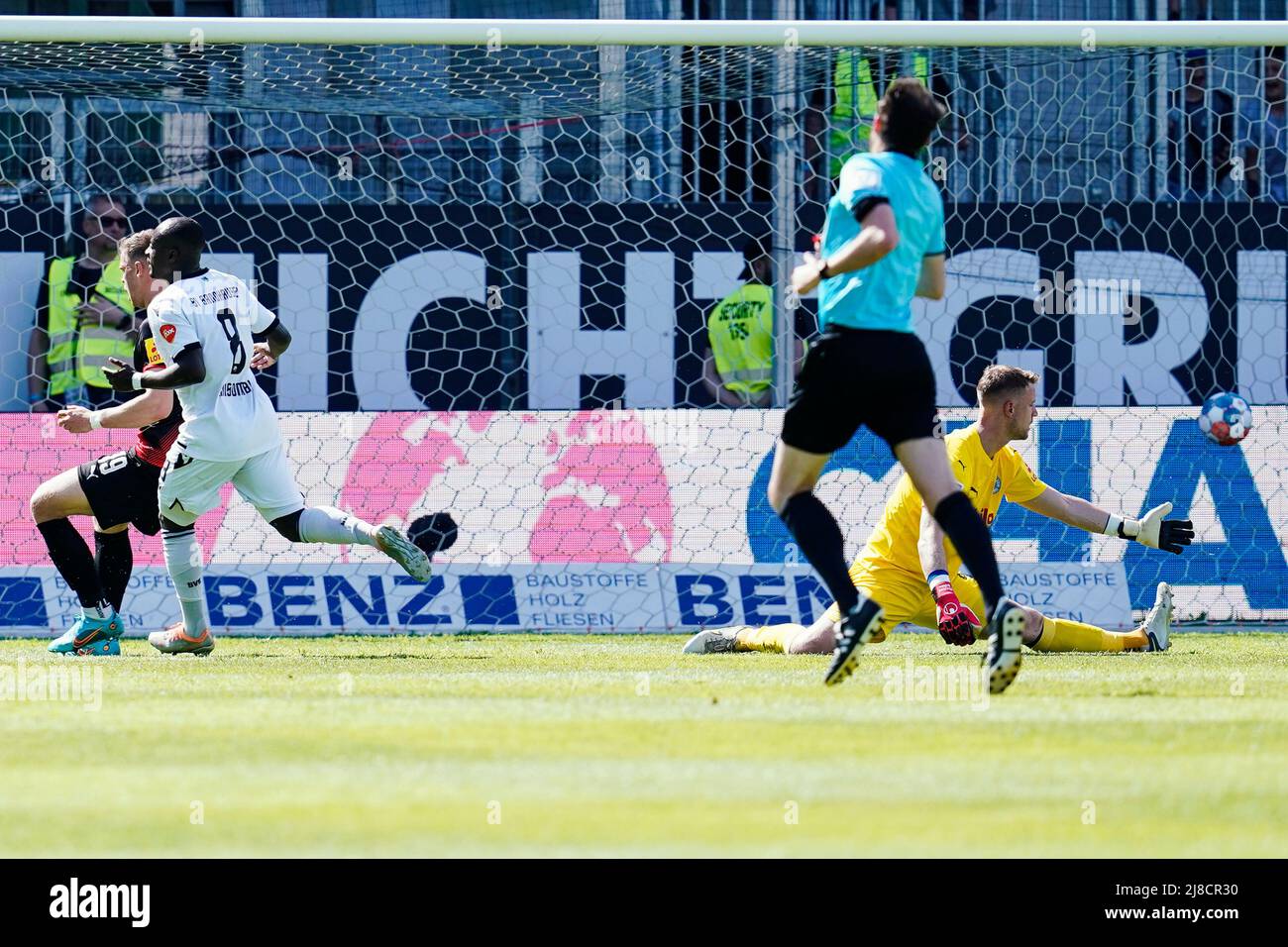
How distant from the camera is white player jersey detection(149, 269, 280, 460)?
7.96 metres

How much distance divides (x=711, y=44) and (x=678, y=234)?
2.44 meters

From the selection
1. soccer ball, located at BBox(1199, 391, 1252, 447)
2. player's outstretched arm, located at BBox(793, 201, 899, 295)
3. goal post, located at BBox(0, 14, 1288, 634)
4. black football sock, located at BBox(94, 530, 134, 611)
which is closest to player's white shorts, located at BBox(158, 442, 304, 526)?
black football sock, located at BBox(94, 530, 134, 611)

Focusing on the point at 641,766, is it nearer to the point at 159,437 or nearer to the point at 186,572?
the point at 186,572

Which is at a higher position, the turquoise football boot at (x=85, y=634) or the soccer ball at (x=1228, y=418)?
the soccer ball at (x=1228, y=418)

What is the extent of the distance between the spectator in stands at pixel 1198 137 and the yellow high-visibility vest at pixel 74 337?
7345 millimetres

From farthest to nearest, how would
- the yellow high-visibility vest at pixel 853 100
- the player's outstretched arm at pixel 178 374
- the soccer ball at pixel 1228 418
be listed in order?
the yellow high-visibility vest at pixel 853 100, the soccer ball at pixel 1228 418, the player's outstretched arm at pixel 178 374

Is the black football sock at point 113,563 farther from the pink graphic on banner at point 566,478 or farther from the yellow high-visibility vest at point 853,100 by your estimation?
the yellow high-visibility vest at point 853,100

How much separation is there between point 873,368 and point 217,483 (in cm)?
332

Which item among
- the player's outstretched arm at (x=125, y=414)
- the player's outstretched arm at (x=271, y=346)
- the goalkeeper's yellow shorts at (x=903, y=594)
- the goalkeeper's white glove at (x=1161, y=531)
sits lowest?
the goalkeeper's yellow shorts at (x=903, y=594)

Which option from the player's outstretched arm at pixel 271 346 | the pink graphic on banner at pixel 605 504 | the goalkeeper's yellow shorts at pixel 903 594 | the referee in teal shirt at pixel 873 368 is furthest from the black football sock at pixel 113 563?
the referee in teal shirt at pixel 873 368

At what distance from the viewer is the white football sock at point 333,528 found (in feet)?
26.6

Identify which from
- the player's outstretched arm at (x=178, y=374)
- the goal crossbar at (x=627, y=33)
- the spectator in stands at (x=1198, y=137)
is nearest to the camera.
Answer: the player's outstretched arm at (x=178, y=374)

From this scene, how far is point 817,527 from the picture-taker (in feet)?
21.0
